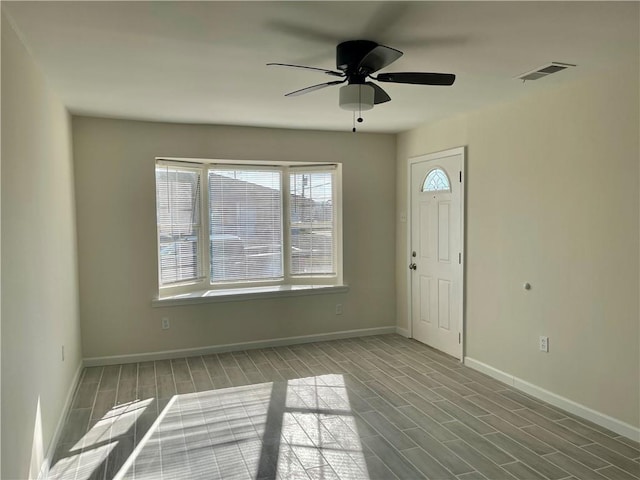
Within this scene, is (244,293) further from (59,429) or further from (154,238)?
(59,429)

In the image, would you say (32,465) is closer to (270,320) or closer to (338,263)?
(270,320)

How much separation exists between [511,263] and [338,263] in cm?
218

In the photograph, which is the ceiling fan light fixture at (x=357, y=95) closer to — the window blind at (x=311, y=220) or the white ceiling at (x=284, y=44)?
the white ceiling at (x=284, y=44)

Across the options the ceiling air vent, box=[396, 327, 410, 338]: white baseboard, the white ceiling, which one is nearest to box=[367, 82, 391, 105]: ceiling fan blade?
the white ceiling

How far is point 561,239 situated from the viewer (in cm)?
351

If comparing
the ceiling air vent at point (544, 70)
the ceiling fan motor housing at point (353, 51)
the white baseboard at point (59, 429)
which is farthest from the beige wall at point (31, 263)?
the ceiling air vent at point (544, 70)

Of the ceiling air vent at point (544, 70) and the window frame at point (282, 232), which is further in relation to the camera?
the window frame at point (282, 232)

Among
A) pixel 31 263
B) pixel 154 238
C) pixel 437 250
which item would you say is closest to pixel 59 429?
pixel 31 263

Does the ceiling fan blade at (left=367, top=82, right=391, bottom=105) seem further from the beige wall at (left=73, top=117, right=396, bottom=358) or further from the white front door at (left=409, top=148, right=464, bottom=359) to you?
the beige wall at (left=73, top=117, right=396, bottom=358)

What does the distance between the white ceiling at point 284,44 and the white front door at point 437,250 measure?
1.08 m

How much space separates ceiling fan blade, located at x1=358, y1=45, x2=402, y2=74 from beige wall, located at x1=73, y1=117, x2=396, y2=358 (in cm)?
272

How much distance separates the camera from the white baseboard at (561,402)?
307cm

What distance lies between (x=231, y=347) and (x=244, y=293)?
0.60 m

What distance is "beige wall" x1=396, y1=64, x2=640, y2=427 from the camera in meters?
3.05
